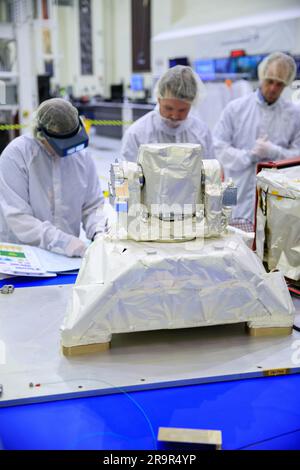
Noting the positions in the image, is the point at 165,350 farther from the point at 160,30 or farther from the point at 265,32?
the point at 160,30

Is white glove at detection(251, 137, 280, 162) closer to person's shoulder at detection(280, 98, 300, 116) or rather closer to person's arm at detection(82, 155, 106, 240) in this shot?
person's shoulder at detection(280, 98, 300, 116)

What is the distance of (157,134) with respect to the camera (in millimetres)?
2281

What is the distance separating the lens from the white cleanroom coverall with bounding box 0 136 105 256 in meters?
1.78

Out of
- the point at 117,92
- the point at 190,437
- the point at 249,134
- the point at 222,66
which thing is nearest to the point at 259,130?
the point at 249,134

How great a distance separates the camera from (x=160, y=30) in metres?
8.10

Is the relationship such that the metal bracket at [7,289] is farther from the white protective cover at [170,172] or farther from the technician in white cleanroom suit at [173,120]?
the technician in white cleanroom suit at [173,120]

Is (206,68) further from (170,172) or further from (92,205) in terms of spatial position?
(170,172)

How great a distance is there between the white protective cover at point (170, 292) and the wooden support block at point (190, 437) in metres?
0.29

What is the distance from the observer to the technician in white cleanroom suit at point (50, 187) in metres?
1.72

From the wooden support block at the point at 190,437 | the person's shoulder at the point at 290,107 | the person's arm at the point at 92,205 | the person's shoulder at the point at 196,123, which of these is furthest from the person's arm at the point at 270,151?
the wooden support block at the point at 190,437

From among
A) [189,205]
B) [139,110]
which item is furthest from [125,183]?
[139,110]

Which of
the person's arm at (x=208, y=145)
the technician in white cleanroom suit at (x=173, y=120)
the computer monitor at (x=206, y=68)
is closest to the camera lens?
the technician in white cleanroom suit at (x=173, y=120)

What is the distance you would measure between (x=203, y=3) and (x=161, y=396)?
7.59m
